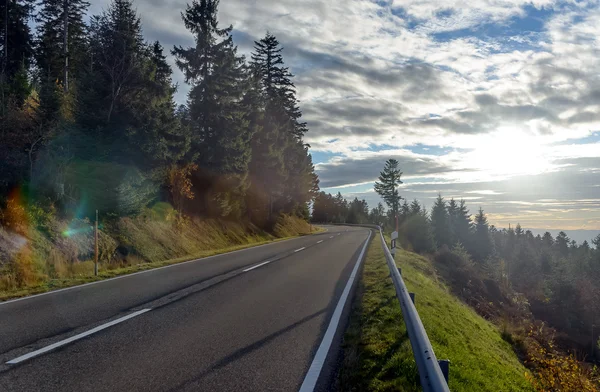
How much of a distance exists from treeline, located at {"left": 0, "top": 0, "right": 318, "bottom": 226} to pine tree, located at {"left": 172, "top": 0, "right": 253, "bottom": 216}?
0.07 m

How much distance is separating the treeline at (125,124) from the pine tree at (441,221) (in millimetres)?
49178

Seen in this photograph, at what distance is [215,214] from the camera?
99.5 ft


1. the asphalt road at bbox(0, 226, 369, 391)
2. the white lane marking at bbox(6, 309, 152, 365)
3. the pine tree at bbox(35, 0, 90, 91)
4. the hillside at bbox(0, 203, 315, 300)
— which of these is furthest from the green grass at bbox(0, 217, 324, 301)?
the pine tree at bbox(35, 0, 90, 91)

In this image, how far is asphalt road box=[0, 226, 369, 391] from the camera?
4.36 metres

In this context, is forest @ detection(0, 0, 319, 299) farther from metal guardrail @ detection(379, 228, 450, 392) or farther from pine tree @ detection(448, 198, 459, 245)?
pine tree @ detection(448, 198, 459, 245)

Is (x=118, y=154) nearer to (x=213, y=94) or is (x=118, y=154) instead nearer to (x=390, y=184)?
(x=213, y=94)

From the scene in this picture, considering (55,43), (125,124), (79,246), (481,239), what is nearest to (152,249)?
(79,246)

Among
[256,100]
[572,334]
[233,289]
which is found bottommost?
[572,334]

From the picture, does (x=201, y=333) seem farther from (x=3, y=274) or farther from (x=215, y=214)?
(x=215, y=214)

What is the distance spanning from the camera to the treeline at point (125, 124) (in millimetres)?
16844

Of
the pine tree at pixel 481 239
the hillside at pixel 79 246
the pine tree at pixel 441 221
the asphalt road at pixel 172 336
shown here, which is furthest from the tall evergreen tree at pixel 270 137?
the pine tree at pixel 481 239

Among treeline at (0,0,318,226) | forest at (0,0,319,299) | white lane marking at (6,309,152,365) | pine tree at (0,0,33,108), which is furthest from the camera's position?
pine tree at (0,0,33,108)

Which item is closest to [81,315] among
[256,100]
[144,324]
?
[144,324]

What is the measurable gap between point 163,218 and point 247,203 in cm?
1551
